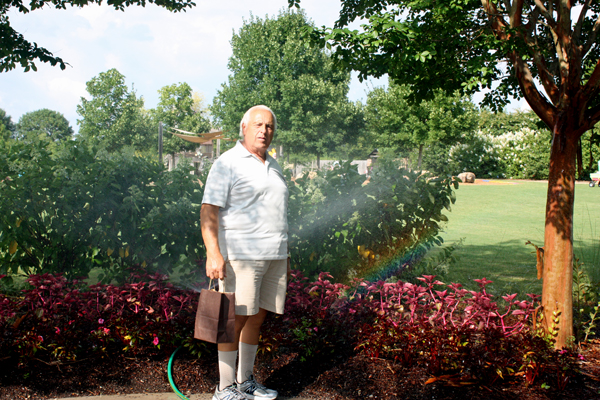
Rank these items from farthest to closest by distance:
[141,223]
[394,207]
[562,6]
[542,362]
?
[394,207] < [141,223] < [562,6] < [542,362]

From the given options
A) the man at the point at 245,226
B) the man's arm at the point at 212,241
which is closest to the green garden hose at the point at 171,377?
the man at the point at 245,226

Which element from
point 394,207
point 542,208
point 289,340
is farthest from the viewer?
point 542,208

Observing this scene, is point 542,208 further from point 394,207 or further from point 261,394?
point 261,394

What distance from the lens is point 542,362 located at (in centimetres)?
Result: 282

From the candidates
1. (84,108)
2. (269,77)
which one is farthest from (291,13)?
(84,108)

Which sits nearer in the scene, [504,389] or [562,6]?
[504,389]

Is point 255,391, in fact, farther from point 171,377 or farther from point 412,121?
point 412,121

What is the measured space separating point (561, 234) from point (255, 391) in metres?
2.31

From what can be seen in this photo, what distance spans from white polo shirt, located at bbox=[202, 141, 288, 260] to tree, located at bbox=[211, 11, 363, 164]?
1096 inches

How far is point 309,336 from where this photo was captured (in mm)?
3225

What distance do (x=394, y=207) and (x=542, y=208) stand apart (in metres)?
12.5

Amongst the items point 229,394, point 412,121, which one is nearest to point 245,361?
point 229,394

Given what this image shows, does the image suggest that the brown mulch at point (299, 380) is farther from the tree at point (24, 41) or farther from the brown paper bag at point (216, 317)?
the tree at point (24, 41)

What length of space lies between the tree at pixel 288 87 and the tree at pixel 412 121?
2.99m
